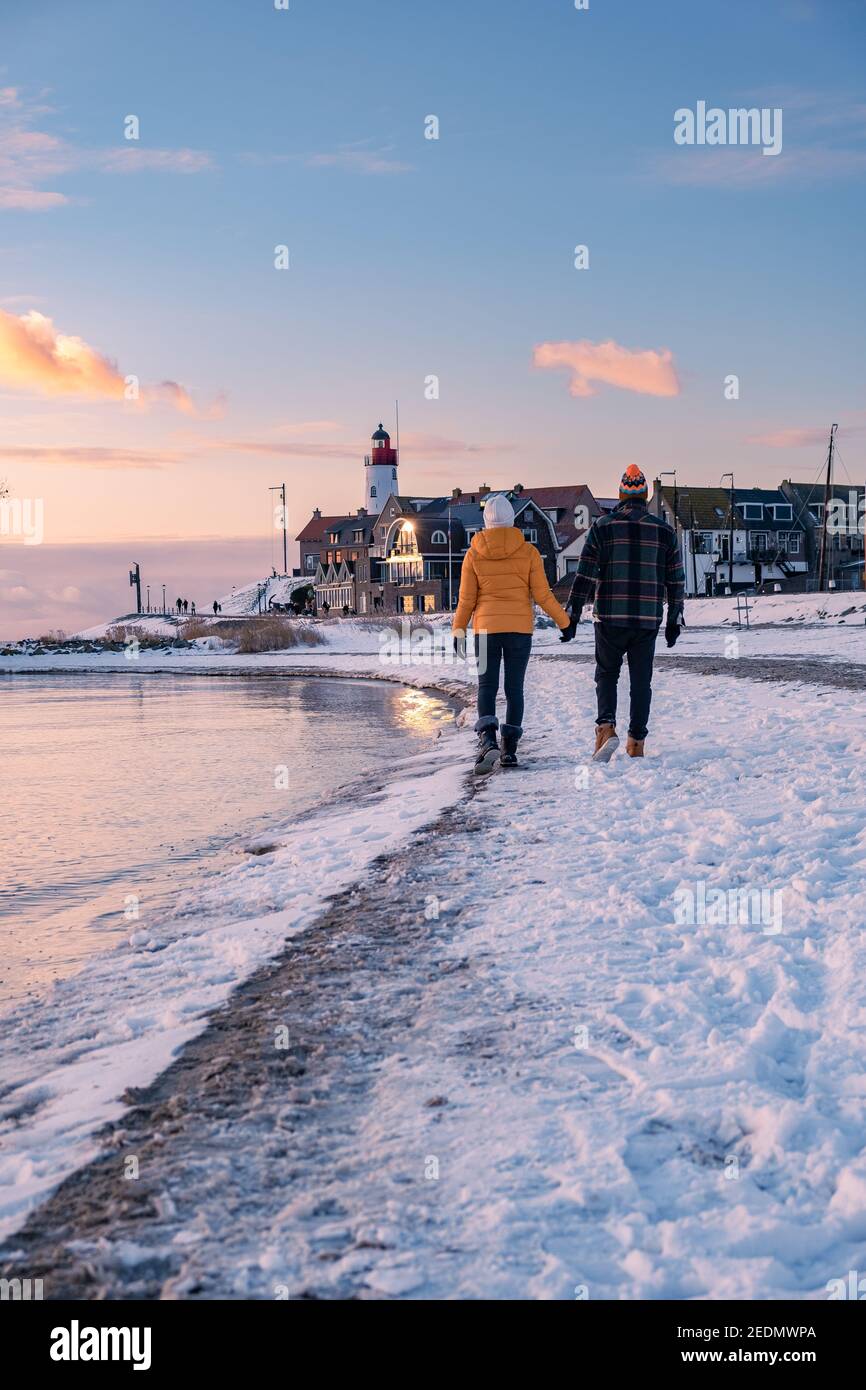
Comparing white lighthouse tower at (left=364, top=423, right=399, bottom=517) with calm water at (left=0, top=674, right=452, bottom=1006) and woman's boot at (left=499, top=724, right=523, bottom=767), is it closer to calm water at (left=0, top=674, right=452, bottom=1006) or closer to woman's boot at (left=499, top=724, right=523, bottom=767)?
calm water at (left=0, top=674, right=452, bottom=1006)

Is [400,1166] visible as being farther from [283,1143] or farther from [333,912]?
[333,912]

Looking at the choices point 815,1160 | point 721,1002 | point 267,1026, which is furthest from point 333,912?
point 815,1160

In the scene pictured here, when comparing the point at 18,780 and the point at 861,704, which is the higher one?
the point at 861,704

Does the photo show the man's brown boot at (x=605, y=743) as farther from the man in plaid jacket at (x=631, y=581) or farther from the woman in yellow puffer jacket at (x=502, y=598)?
the woman in yellow puffer jacket at (x=502, y=598)

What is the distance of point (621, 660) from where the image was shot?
31.9 feet

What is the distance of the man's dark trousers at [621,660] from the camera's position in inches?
377

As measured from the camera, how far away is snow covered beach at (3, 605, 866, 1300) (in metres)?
2.84

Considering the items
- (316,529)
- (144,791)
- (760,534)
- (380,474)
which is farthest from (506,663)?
(316,529)

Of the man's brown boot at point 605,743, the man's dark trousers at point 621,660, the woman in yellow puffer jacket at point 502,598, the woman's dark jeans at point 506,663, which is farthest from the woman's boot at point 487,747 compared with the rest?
the man's dark trousers at point 621,660

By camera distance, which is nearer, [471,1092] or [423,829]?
[471,1092]

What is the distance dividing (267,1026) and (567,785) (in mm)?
5131

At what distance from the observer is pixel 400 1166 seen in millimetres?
3256

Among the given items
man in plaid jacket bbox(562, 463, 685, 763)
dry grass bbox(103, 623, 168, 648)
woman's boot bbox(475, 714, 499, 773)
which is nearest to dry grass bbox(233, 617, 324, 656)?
dry grass bbox(103, 623, 168, 648)

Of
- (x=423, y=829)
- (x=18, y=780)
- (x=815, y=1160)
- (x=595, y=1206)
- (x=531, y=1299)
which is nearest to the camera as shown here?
(x=531, y=1299)
